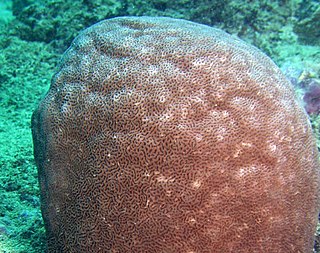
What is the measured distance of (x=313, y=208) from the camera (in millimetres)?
2264

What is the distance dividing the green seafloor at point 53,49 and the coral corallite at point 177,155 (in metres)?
0.80

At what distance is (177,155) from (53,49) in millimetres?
4906

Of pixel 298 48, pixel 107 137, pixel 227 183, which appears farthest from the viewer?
pixel 298 48

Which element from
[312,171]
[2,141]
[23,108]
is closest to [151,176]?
[312,171]

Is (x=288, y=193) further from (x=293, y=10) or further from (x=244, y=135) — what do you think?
(x=293, y=10)

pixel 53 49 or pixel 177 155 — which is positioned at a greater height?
pixel 177 155

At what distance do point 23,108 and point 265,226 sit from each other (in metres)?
4.24

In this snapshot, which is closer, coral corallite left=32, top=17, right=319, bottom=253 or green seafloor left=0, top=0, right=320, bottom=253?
coral corallite left=32, top=17, right=319, bottom=253

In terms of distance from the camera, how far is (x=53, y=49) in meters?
5.93

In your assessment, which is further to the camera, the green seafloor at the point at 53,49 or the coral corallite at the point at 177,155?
the green seafloor at the point at 53,49

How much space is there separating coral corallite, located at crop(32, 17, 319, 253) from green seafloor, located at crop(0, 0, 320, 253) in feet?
2.62

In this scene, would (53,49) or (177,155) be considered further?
(53,49)

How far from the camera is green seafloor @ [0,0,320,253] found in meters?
3.00

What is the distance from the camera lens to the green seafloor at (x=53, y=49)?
2995 millimetres
